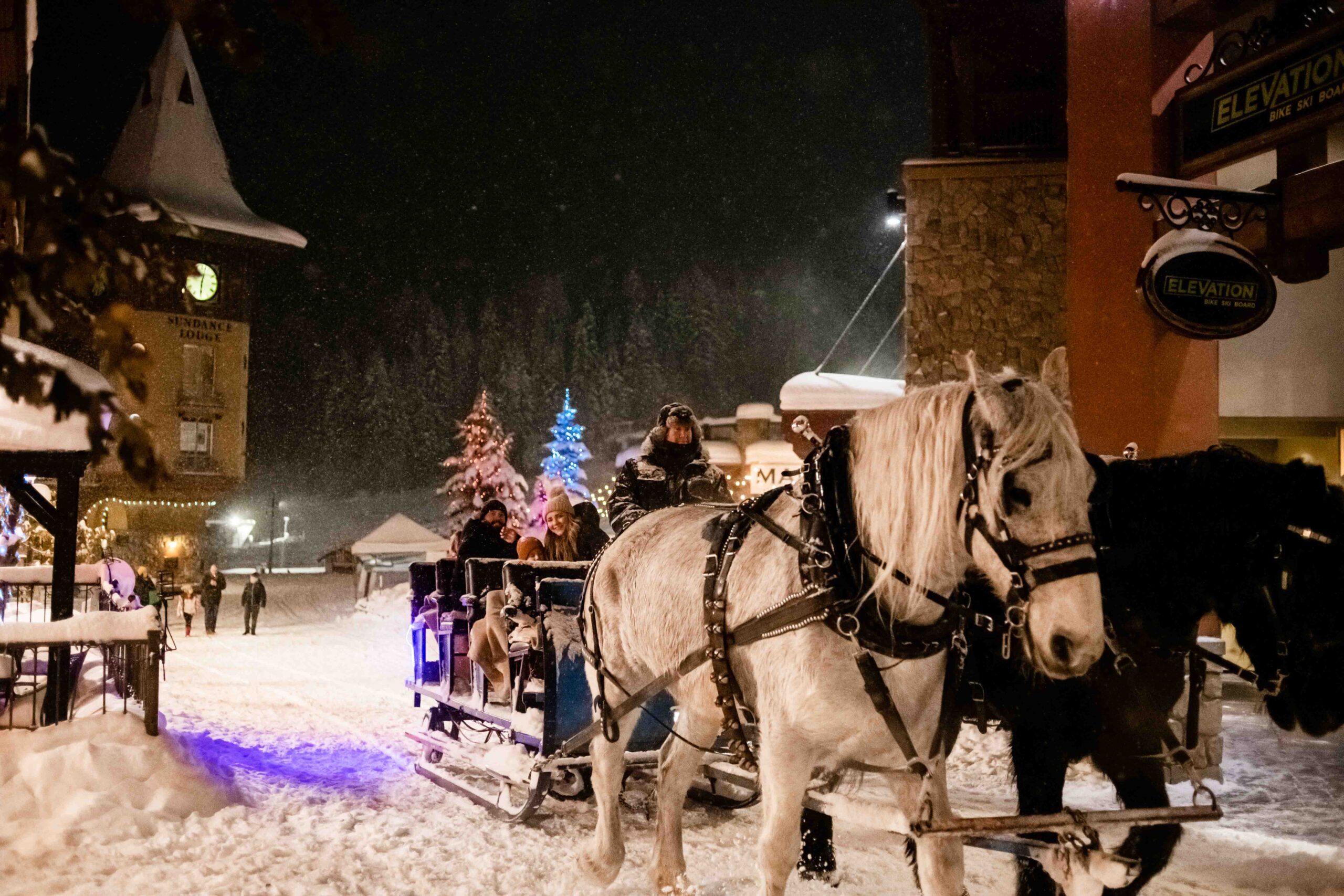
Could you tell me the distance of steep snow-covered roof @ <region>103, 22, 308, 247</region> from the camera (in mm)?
41812

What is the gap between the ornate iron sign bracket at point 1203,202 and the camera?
6.57 meters

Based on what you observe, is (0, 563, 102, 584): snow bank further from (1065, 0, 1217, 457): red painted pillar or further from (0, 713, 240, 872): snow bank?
(1065, 0, 1217, 457): red painted pillar

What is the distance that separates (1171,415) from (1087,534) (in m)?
5.45

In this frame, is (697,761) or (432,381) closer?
(697,761)

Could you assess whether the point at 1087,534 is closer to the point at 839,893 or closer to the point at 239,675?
the point at 839,893

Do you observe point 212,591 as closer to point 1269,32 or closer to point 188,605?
point 188,605

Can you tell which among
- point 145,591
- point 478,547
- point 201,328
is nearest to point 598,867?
point 478,547

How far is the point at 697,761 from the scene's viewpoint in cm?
483

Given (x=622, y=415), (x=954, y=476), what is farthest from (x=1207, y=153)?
(x=622, y=415)

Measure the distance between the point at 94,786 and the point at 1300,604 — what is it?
6.75m

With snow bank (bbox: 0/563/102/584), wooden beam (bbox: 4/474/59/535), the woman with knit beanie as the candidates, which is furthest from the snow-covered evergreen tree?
the woman with knit beanie

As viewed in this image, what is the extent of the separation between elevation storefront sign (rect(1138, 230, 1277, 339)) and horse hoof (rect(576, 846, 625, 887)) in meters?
4.73

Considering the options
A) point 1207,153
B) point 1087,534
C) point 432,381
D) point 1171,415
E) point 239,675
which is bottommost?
point 239,675

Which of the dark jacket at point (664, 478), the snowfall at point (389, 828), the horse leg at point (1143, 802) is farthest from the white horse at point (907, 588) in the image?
the snowfall at point (389, 828)
